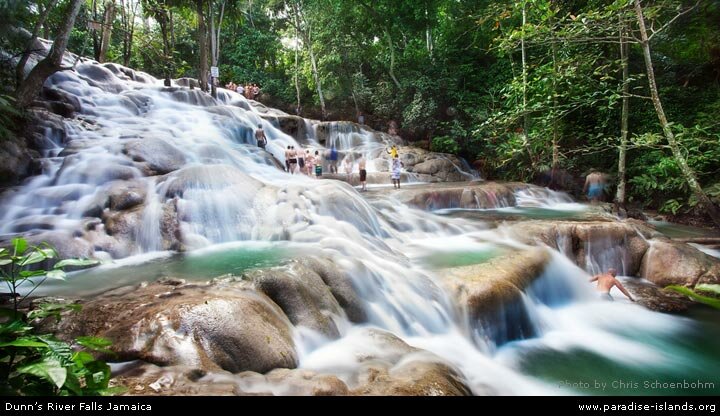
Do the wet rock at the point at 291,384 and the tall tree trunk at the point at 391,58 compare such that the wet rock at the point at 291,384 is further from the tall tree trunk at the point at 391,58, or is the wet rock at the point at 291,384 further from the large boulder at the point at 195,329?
the tall tree trunk at the point at 391,58

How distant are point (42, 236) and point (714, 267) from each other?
1135 cm

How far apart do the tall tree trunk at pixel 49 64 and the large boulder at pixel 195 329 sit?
8287 mm

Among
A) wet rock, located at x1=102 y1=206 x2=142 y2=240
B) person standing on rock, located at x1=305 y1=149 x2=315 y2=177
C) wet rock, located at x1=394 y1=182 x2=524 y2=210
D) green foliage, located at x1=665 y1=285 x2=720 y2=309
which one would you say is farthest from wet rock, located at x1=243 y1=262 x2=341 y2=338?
person standing on rock, located at x1=305 y1=149 x2=315 y2=177

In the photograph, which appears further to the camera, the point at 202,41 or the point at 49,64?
the point at 202,41

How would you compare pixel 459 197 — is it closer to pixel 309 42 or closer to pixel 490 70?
pixel 490 70

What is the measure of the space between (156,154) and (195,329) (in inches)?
303

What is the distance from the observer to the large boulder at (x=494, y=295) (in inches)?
186

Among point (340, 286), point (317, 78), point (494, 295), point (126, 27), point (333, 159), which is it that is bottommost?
point (494, 295)

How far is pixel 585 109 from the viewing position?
13.4m

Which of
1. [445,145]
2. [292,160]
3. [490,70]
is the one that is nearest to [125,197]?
[292,160]

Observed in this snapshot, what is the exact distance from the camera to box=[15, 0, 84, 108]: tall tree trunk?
8500 mm

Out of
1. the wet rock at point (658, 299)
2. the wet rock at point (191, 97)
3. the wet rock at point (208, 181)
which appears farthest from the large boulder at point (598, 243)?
the wet rock at point (191, 97)

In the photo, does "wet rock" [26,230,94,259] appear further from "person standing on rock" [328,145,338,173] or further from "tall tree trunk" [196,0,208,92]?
"tall tree trunk" [196,0,208,92]

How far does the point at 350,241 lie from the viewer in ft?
20.7
